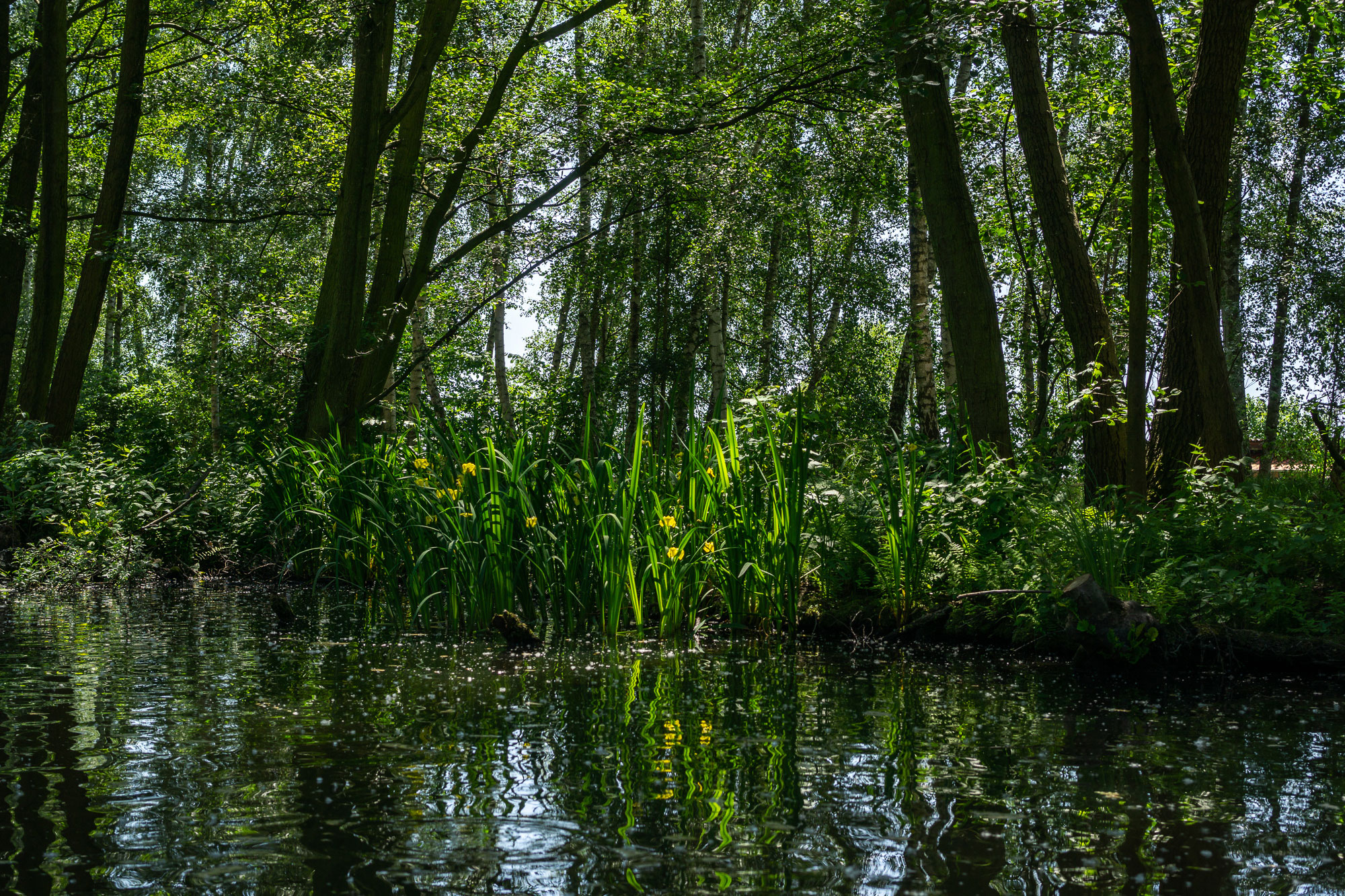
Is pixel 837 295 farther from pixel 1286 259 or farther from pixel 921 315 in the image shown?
pixel 921 315

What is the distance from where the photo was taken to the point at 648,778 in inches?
86.4

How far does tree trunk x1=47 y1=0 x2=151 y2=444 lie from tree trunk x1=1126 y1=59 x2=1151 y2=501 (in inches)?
381

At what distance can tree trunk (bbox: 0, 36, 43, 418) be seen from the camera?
10180 mm

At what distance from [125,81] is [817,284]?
15.2 m

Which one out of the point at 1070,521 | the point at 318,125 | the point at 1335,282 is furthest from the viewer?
the point at 1335,282

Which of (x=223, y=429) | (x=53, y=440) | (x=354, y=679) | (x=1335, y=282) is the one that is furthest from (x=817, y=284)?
(x=354, y=679)

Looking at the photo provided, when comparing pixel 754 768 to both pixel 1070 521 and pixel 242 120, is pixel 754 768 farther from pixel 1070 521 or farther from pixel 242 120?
pixel 242 120

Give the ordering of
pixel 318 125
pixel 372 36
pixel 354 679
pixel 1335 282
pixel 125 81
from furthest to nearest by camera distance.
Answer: pixel 1335 282 → pixel 318 125 → pixel 125 81 → pixel 372 36 → pixel 354 679

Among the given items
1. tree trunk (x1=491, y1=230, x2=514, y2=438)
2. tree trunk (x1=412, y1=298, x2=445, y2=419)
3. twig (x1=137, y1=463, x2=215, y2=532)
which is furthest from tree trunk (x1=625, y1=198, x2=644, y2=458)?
twig (x1=137, y1=463, x2=215, y2=532)

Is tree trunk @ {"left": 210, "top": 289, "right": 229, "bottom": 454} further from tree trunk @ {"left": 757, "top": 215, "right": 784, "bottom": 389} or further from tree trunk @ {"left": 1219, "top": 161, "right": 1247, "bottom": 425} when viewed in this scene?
tree trunk @ {"left": 1219, "top": 161, "right": 1247, "bottom": 425}

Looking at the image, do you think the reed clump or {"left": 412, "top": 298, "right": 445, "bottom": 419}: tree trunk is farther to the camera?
{"left": 412, "top": 298, "right": 445, "bottom": 419}: tree trunk

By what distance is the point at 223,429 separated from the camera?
35.4 feet

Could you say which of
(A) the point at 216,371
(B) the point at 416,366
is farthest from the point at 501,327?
(A) the point at 216,371

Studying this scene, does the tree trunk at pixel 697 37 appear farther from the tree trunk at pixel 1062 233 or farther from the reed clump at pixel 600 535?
the reed clump at pixel 600 535
